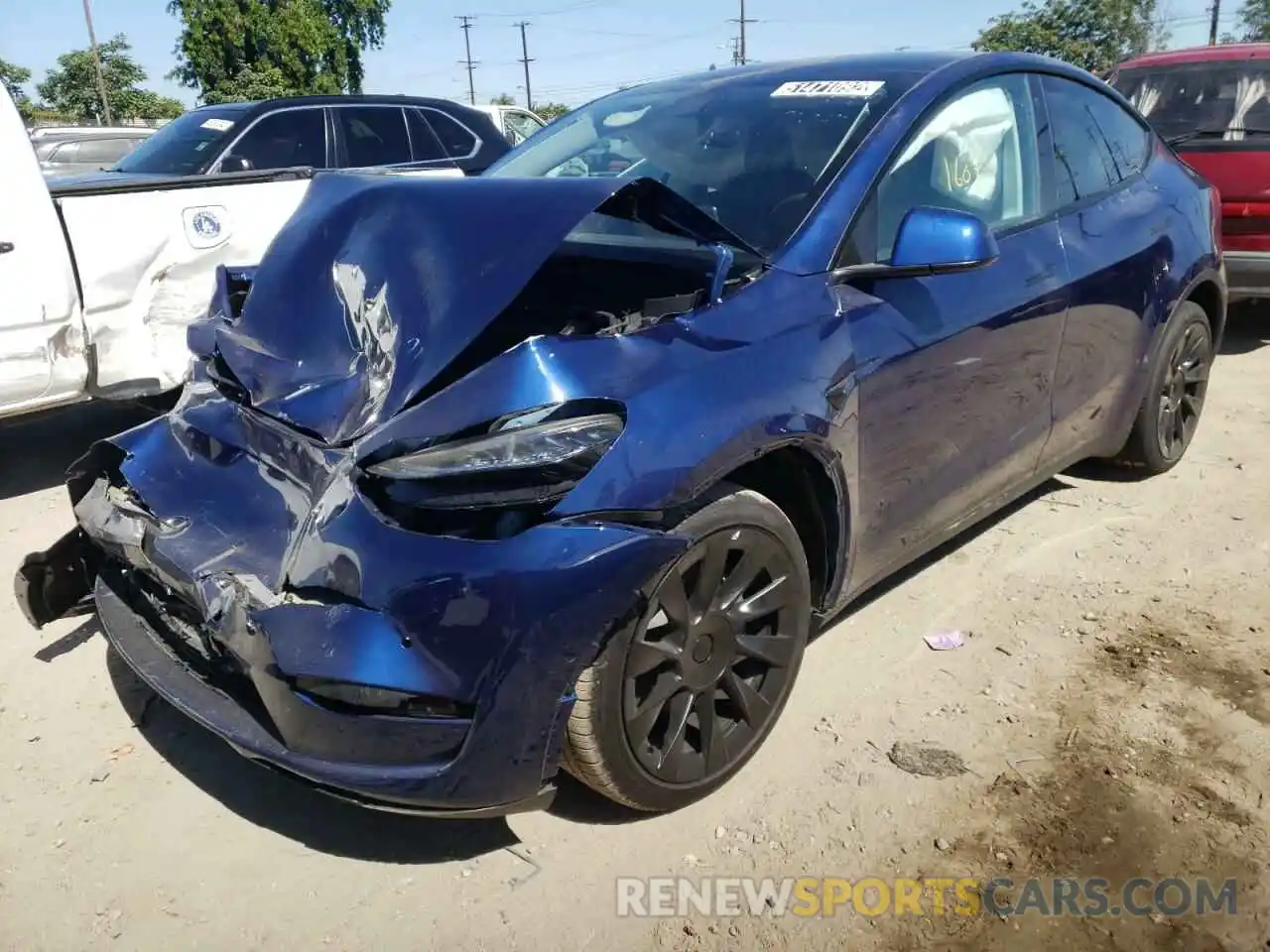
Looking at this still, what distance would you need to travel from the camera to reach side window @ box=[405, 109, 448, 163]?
8008mm

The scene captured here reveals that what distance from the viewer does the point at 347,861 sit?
240 cm

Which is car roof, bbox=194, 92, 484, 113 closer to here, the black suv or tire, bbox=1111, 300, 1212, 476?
the black suv

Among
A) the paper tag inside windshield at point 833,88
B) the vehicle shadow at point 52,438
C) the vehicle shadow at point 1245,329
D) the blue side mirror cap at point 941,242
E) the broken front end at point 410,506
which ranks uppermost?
the paper tag inside windshield at point 833,88

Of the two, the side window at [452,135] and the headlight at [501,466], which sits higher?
the side window at [452,135]

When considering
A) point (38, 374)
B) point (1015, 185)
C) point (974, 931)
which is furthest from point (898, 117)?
point (38, 374)

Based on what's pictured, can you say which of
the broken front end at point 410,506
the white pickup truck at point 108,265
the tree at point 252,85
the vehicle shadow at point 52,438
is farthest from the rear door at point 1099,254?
the tree at point 252,85

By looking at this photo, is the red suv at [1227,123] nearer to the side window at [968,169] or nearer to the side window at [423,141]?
the side window at [968,169]

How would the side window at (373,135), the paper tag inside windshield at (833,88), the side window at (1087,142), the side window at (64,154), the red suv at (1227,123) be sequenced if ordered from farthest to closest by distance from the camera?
the side window at (64,154) < the side window at (373,135) < the red suv at (1227,123) < the side window at (1087,142) < the paper tag inside windshield at (833,88)

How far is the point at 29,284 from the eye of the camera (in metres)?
4.45

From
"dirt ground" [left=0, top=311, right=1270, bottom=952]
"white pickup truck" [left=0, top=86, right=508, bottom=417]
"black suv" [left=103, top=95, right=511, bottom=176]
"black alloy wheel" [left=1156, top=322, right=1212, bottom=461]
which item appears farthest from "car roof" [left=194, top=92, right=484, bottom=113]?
"black alloy wheel" [left=1156, top=322, right=1212, bottom=461]

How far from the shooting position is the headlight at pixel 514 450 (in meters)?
2.00

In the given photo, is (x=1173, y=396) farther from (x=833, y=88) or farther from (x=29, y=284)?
(x=29, y=284)

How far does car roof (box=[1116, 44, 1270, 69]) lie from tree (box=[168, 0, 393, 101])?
99.8ft

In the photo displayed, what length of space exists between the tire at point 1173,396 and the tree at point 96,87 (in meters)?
47.4
